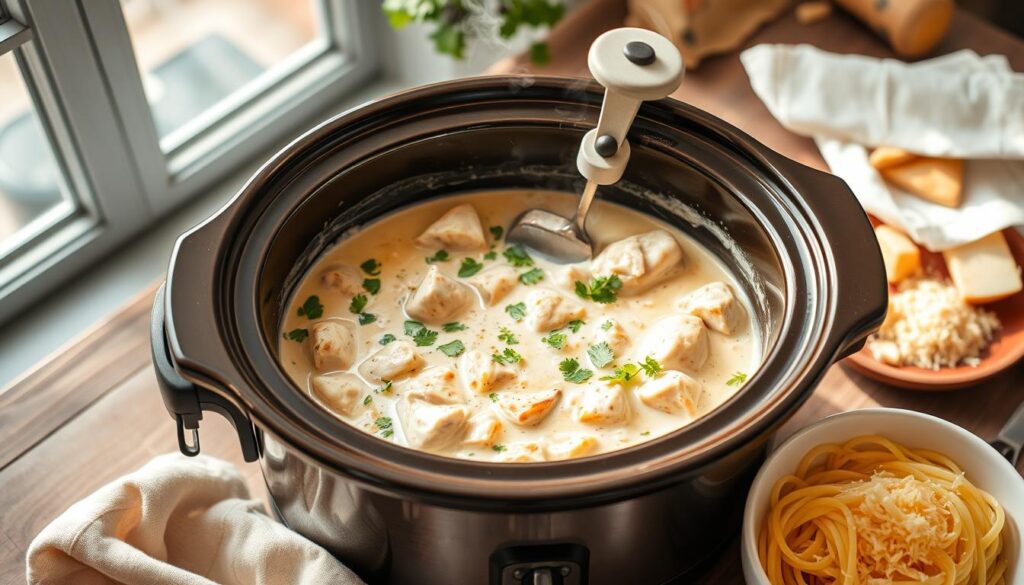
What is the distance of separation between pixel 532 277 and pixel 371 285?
0.82 ft

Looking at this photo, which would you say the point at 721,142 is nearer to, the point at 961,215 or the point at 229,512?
the point at 961,215

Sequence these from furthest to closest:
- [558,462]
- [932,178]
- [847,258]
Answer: [932,178], [847,258], [558,462]

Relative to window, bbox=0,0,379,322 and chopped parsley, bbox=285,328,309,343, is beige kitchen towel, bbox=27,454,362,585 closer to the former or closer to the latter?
chopped parsley, bbox=285,328,309,343

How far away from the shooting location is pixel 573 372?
1.59 metres

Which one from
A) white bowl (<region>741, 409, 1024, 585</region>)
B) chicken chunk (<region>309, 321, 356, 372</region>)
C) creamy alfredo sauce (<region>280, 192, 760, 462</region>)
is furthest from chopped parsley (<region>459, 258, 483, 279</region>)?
white bowl (<region>741, 409, 1024, 585</region>)

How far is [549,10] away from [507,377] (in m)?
0.92

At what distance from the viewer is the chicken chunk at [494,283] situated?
5.55 ft

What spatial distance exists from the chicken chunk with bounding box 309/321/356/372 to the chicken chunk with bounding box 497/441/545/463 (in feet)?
0.92

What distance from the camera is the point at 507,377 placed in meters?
1.57

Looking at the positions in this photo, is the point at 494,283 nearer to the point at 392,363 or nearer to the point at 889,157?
the point at 392,363

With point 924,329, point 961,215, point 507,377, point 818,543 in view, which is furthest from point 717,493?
point 961,215

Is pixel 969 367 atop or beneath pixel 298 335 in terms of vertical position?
beneath

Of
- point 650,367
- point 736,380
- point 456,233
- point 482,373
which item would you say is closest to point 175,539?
point 482,373

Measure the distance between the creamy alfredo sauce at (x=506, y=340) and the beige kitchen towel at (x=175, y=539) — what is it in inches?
8.0
